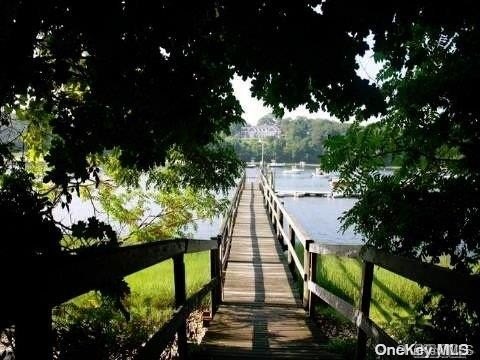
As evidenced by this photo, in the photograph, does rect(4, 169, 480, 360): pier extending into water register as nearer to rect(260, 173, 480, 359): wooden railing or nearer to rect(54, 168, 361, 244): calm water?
rect(260, 173, 480, 359): wooden railing

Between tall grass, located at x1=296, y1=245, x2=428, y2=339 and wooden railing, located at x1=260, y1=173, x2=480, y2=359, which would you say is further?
tall grass, located at x1=296, y1=245, x2=428, y2=339

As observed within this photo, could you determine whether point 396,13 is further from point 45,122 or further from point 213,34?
point 45,122

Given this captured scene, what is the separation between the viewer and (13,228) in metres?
2.16

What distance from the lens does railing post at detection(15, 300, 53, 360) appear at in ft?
3.69

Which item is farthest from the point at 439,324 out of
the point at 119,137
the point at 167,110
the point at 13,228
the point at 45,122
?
the point at 45,122

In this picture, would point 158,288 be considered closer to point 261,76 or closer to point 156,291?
point 156,291

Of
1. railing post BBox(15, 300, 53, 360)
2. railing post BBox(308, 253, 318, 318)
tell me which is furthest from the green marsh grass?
railing post BBox(15, 300, 53, 360)

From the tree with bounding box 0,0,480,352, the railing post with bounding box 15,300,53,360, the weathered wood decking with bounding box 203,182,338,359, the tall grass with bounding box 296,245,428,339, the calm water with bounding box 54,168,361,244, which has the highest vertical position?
the tree with bounding box 0,0,480,352

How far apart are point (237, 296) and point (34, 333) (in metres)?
6.17

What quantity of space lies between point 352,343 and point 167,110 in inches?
114

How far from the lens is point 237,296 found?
7.11 metres

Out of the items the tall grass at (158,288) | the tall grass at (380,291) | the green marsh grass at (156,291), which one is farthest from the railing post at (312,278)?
the tall grass at (158,288)

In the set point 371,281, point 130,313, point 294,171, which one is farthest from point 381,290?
point 294,171

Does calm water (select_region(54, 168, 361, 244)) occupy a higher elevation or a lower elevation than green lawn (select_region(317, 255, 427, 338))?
lower
